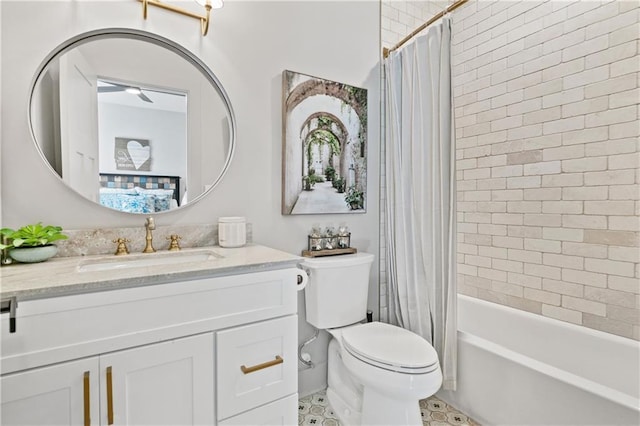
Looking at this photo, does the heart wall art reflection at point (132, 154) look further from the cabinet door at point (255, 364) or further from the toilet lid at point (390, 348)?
the toilet lid at point (390, 348)

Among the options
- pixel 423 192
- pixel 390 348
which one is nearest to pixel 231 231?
pixel 390 348

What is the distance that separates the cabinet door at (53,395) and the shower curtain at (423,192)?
1.50 metres

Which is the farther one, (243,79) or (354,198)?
(354,198)

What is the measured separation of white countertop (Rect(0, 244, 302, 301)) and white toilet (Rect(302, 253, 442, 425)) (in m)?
0.52

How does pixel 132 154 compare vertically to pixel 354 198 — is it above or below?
above

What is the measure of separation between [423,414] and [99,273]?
1.66 m

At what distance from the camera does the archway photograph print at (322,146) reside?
1740mm

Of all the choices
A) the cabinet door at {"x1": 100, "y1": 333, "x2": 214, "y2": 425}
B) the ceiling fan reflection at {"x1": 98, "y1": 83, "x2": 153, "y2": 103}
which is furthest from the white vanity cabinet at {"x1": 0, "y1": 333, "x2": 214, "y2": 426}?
the ceiling fan reflection at {"x1": 98, "y1": 83, "x2": 153, "y2": 103}

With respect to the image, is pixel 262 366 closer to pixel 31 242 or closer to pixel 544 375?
pixel 31 242

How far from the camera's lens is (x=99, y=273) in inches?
37.6

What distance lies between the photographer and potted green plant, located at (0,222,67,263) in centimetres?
108

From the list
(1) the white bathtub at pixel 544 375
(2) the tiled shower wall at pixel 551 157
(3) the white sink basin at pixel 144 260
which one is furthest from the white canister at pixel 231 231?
(2) the tiled shower wall at pixel 551 157

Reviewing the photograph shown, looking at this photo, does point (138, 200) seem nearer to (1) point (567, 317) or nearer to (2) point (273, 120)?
(2) point (273, 120)

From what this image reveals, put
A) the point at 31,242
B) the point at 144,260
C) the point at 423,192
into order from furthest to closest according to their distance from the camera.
→ the point at 423,192 < the point at 144,260 < the point at 31,242
